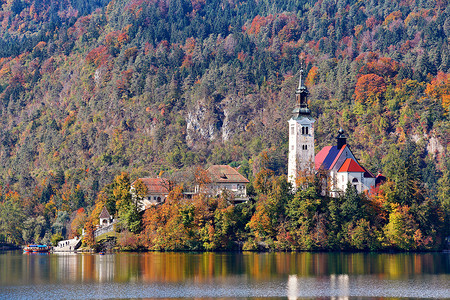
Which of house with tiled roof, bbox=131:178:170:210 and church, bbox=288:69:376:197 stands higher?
church, bbox=288:69:376:197

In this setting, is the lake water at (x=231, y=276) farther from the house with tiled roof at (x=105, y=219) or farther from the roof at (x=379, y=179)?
the roof at (x=379, y=179)

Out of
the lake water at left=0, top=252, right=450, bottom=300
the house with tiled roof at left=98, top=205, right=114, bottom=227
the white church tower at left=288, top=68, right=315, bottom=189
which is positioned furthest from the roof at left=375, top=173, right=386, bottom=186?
the house with tiled roof at left=98, top=205, right=114, bottom=227

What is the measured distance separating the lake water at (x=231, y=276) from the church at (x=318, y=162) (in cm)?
1686

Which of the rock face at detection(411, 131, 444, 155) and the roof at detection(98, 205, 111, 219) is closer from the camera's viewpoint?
the roof at detection(98, 205, 111, 219)

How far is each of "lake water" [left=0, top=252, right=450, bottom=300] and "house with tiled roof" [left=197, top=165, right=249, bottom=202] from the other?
57.1 ft

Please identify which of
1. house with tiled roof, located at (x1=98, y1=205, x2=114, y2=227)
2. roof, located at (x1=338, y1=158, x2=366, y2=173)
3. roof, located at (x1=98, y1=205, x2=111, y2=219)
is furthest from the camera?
roof, located at (x1=98, y1=205, x2=111, y2=219)

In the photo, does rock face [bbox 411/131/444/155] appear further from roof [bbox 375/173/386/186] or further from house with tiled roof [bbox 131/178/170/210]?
house with tiled roof [bbox 131/178/170/210]

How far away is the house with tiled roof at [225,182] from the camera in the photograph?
13425cm

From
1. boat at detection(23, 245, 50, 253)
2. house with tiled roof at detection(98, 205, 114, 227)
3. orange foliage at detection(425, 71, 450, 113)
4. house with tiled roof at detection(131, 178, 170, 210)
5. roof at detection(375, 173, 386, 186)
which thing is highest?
orange foliage at detection(425, 71, 450, 113)

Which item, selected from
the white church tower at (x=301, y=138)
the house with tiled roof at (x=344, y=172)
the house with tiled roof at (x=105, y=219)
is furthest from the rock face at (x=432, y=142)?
the house with tiled roof at (x=105, y=219)

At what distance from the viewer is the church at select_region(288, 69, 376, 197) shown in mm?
132000

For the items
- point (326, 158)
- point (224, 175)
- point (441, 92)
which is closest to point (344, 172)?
point (326, 158)

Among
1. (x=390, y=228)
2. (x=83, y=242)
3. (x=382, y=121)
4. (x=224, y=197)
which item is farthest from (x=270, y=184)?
(x=382, y=121)

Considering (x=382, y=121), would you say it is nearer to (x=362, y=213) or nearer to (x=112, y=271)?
(x=362, y=213)
